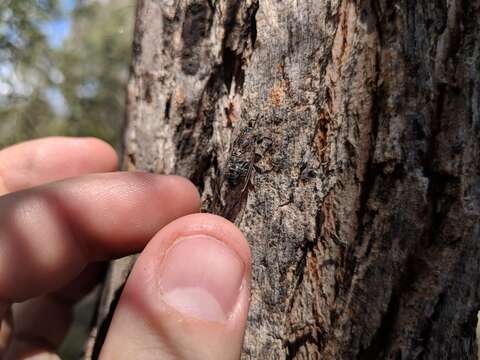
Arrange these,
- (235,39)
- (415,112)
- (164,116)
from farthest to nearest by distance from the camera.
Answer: (164,116)
(235,39)
(415,112)

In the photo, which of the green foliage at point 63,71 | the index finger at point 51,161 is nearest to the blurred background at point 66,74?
the green foliage at point 63,71

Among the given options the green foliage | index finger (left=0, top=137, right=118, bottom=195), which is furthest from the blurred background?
index finger (left=0, top=137, right=118, bottom=195)

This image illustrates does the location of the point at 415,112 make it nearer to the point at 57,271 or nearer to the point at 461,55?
the point at 461,55

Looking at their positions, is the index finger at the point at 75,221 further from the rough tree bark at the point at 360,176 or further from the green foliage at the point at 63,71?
the green foliage at the point at 63,71

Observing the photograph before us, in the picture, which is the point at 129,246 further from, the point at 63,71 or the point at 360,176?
the point at 63,71

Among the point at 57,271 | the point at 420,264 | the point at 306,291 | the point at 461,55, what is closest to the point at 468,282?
the point at 420,264

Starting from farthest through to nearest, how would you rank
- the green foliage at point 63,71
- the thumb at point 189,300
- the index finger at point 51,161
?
1. the green foliage at point 63,71
2. the index finger at point 51,161
3. the thumb at point 189,300
